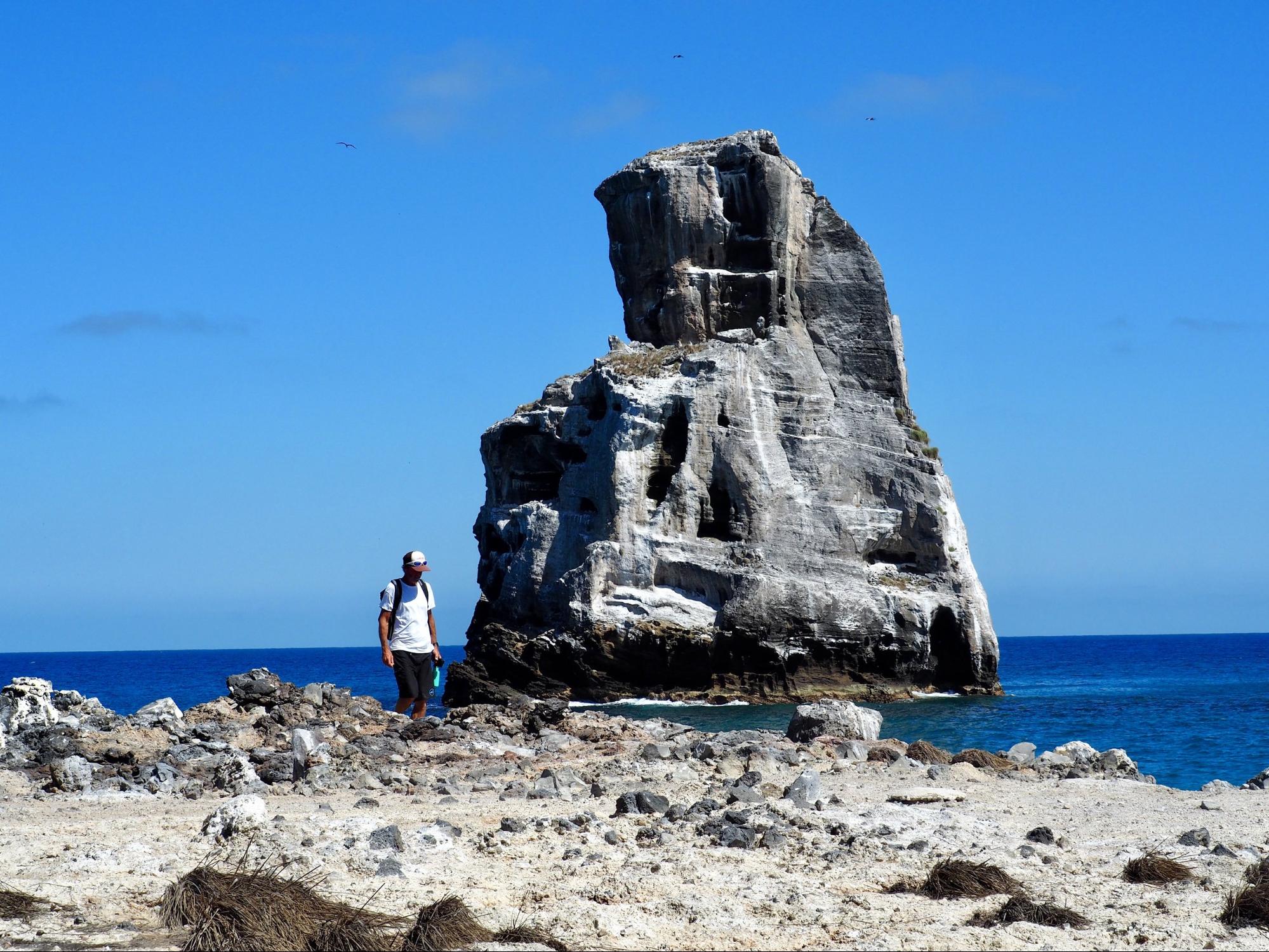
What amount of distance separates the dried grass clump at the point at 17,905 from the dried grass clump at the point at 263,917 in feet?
2.17

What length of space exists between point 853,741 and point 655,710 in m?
21.8

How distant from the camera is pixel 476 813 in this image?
1005 cm

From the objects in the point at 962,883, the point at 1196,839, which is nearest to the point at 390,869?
the point at 962,883

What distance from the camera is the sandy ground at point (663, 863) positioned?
700cm

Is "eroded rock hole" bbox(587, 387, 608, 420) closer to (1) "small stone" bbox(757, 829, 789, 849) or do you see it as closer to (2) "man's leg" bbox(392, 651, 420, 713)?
(2) "man's leg" bbox(392, 651, 420, 713)

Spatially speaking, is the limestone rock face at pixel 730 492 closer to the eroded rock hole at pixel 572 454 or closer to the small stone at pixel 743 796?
the eroded rock hole at pixel 572 454

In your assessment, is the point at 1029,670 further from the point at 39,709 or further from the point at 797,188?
the point at 39,709

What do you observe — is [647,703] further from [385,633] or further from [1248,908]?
[1248,908]

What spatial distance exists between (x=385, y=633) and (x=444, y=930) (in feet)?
24.7

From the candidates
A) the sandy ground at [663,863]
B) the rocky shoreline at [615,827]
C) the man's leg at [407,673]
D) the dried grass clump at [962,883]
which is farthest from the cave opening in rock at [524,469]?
the dried grass clump at [962,883]

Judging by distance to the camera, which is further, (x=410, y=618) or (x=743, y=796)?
(x=410, y=618)

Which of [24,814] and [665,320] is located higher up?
[665,320]

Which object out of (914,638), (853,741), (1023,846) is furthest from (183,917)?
(914,638)

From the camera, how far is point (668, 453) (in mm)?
44000
